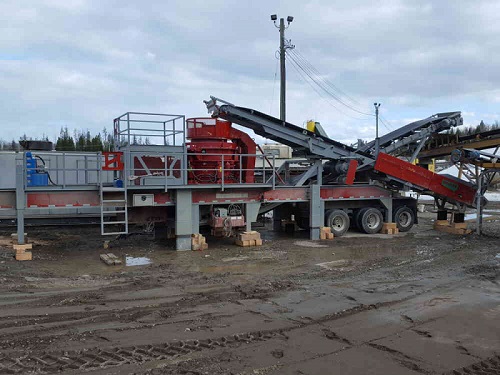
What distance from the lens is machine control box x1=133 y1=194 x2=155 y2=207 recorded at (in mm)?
12258

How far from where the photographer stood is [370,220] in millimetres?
16484

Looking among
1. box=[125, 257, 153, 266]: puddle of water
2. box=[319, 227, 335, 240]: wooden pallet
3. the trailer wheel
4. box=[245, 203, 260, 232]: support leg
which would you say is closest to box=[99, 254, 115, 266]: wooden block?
box=[125, 257, 153, 266]: puddle of water

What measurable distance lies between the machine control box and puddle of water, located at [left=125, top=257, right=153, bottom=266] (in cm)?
141

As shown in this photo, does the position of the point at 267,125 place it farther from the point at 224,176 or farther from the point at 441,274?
the point at 441,274

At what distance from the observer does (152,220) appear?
43.7 feet

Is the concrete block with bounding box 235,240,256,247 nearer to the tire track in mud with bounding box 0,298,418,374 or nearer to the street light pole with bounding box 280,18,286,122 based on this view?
the tire track in mud with bounding box 0,298,418,374

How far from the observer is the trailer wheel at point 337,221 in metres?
15.5

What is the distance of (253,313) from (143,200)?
21.3 ft

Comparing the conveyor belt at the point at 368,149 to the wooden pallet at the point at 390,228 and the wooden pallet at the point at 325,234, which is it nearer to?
the wooden pallet at the point at 390,228

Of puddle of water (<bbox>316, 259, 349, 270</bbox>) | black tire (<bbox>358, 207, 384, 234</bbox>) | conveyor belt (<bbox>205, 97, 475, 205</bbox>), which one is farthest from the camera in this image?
black tire (<bbox>358, 207, 384, 234</bbox>)

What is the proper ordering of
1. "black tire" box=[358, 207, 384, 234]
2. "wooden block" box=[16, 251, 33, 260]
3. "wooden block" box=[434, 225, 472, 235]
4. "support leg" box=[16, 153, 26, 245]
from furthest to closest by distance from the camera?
"wooden block" box=[434, 225, 472, 235]
"black tire" box=[358, 207, 384, 234]
"support leg" box=[16, 153, 26, 245]
"wooden block" box=[16, 251, 33, 260]

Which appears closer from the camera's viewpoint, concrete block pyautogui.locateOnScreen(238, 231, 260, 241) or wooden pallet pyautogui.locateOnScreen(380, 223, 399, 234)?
concrete block pyautogui.locateOnScreen(238, 231, 260, 241)

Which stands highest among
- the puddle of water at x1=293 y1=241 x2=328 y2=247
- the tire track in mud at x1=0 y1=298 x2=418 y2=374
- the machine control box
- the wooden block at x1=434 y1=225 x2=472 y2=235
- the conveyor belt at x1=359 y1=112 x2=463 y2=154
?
the conveyor belt at x1=359 y1=112 x2=463 y2=154

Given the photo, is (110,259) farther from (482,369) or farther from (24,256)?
(482,369)
